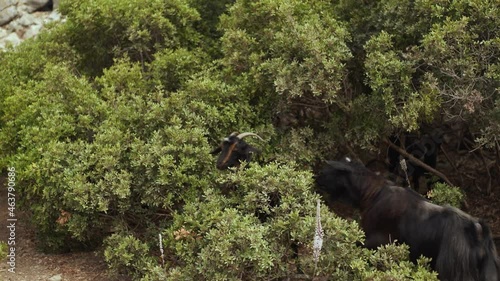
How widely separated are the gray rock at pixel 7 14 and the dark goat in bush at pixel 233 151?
1852cm

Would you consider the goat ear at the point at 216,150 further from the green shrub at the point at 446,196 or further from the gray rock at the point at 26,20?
the gray rock at the point at 26,20

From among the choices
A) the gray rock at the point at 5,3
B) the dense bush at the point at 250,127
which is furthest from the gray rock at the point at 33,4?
the dense bush at the point at 250,127

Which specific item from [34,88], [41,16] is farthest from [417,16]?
[41,16]

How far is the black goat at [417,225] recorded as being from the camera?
7590mm

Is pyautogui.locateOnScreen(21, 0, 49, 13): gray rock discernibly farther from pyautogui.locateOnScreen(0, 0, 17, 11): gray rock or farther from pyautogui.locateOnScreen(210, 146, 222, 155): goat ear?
pyautogui.locateOnScreen(210, 146, 222, 155): goat ear

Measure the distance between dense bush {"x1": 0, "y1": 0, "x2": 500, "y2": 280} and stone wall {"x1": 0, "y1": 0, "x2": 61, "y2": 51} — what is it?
1360 centimetres

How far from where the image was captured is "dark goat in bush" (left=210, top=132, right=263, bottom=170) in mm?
9195

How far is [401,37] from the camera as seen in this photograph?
32.6 ft

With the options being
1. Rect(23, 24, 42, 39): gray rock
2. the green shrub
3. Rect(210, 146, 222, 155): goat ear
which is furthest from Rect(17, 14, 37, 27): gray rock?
the green shrub

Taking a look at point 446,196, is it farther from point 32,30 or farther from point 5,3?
point 5,3

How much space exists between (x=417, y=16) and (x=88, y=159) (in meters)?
5.39

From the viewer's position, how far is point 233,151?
9.27 meters

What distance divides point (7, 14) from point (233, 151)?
19.0 m

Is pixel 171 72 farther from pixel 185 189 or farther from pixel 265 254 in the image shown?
pixel 265 254
